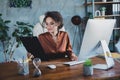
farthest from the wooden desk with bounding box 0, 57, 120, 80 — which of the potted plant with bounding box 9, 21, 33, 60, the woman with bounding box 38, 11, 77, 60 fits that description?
the potted plant with bounding box 9, 21, 33, 60

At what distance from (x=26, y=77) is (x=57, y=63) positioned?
540 millimetres

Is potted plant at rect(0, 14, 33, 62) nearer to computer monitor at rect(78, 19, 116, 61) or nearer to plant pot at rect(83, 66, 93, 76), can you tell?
computer monitor at rect(78, 19, 116, 61)

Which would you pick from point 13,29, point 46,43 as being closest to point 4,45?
point 13,29

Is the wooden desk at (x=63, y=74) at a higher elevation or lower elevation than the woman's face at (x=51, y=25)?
lower

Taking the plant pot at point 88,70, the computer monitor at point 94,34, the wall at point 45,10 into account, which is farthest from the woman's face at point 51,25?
the wall at point 45,10

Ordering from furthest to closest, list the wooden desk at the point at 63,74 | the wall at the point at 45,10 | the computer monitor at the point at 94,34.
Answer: the wall at the point at 45,10, the computer monitor at the point at 94,34, the wooden desk at the point at 63,74

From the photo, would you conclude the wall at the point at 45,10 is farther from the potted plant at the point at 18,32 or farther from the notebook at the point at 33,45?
the notebook at the point at 33,45

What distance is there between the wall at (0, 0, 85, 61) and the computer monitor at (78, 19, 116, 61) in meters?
2.43

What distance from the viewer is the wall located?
4297 millimetres

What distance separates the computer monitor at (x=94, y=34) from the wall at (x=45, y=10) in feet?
7.98

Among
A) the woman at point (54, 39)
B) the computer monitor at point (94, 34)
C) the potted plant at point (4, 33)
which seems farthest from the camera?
the potted plant at point (4, 33)

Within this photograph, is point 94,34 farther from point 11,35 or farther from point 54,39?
point 11,35

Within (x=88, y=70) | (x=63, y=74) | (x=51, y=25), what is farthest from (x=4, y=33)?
(x=88, y=70)

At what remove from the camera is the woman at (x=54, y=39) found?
8.54 ft
